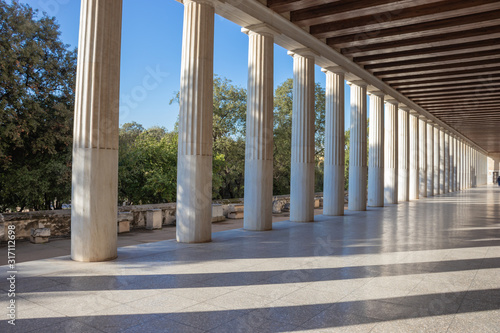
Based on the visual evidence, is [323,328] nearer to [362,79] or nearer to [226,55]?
[362,79]

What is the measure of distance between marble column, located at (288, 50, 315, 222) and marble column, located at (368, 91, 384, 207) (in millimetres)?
12309

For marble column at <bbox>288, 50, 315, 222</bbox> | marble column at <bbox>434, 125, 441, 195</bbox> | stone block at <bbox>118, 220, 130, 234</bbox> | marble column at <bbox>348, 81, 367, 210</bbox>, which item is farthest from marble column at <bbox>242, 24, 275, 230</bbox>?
marble column at <bbox>434, 125, 441, 195</bbox>

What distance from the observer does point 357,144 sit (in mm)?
28734

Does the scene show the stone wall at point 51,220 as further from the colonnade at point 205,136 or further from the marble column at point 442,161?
the marble column at point 442,161

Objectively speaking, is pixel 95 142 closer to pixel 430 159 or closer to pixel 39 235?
pixel 39 235

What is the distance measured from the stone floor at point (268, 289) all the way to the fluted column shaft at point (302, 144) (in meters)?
7.16

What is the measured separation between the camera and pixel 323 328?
20.1 feet

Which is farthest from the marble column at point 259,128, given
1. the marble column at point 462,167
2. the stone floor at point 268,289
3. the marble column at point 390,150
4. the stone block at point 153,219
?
the marble column at point 462,167

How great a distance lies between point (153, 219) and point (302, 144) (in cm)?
899

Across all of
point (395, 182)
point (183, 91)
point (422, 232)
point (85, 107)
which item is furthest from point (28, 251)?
point (395, 182)

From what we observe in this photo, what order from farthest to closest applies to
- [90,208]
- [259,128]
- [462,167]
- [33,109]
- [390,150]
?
[462,167] → [390,150] → [33,109] → [259,128] → [90,208]

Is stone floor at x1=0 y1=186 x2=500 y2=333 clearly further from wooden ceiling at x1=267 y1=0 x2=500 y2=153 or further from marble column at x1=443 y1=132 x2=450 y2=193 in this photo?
marble column at x1=443 y1=132 x2=450 y2=193

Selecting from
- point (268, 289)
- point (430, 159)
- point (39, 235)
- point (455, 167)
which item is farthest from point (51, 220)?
point (455, 167)

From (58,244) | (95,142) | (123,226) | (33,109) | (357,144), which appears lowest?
(58,244)
